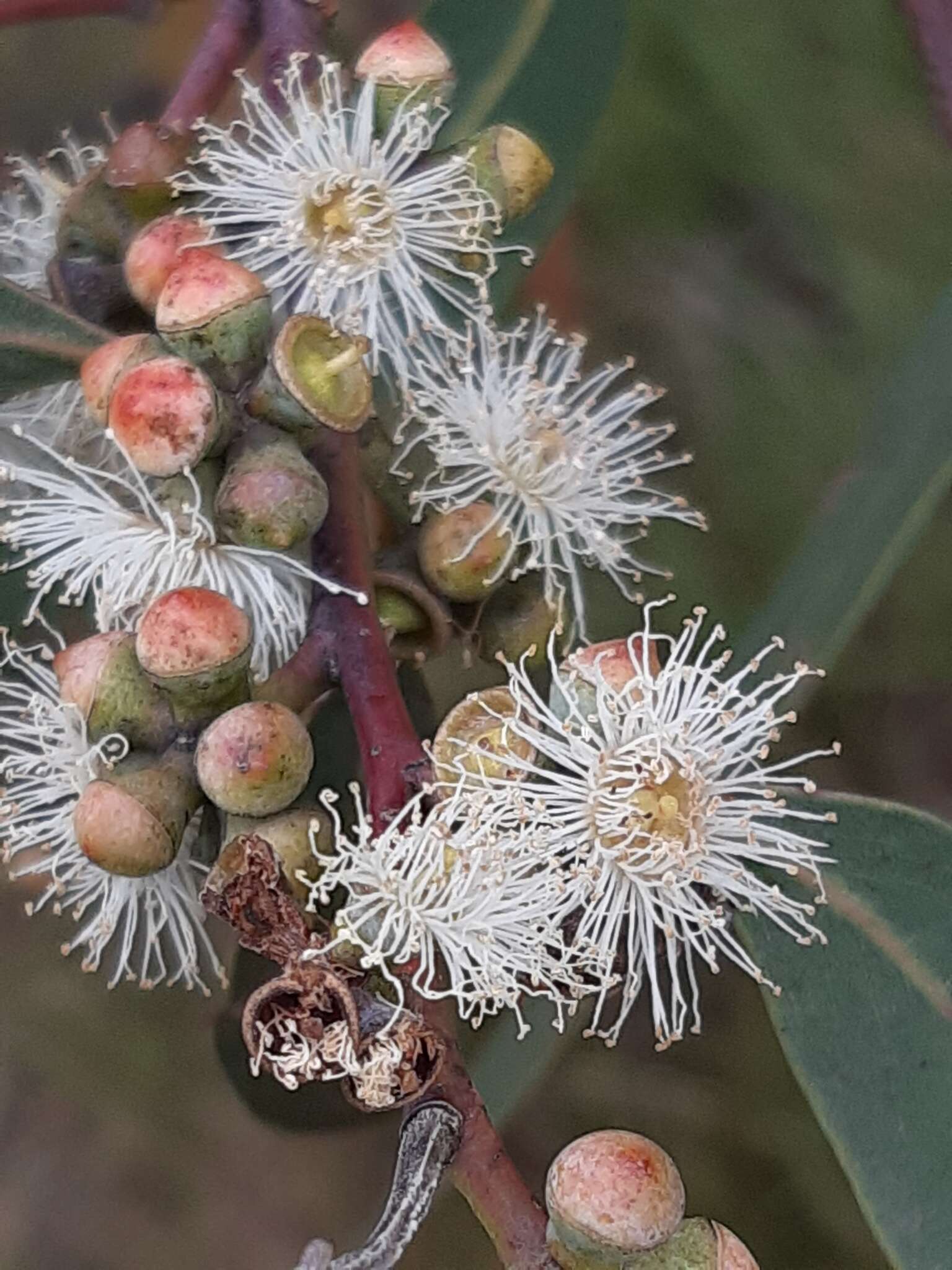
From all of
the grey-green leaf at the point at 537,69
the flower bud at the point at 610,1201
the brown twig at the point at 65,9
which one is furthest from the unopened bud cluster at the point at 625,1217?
the brown twig at the point at 65,9

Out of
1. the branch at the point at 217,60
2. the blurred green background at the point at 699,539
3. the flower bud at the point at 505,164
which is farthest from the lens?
the blurred green background at the point at 699,539

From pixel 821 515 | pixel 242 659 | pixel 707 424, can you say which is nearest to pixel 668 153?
pixel 707 424

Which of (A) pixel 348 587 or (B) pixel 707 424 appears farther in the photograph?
(B) pixel 707 424

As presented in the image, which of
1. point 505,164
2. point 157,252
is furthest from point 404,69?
point 157,252

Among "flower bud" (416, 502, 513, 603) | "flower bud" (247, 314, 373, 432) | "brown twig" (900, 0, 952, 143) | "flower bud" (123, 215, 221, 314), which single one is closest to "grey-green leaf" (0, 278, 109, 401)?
"flower bud" (123, 215, 221, 314)

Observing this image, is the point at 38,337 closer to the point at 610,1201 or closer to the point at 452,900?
the point at 452,900

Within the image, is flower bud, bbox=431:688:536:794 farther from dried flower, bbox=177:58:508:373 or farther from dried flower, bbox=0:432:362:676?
dried flower, bbox=177:58:508:373

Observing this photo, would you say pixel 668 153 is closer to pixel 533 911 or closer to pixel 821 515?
pixel 821 515

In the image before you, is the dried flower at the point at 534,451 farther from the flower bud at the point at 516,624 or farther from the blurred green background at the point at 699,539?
the blurred green background at the point at 699,539
